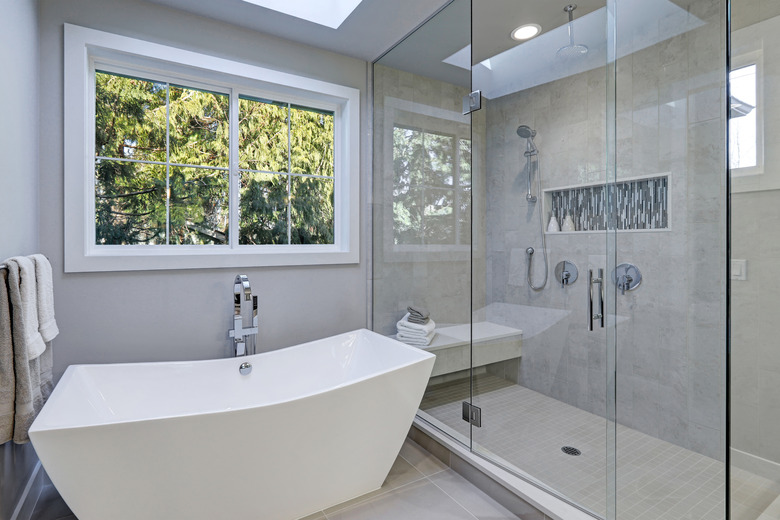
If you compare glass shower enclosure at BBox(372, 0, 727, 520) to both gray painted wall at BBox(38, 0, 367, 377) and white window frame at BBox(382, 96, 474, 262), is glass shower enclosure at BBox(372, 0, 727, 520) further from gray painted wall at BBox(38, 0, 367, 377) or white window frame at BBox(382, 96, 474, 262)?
gray painted wall at BBox(38, 0, 367, 377)

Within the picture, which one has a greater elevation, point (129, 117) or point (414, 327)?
point (129, 117)

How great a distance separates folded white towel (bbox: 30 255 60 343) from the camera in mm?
1567

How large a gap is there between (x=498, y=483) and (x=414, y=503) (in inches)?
16.5

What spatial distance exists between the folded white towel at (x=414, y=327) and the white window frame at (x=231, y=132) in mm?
560

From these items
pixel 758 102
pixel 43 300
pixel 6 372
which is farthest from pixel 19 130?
pixel 758 102

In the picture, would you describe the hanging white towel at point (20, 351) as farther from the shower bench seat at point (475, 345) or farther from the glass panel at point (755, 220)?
the glass panel at point (755, 220)

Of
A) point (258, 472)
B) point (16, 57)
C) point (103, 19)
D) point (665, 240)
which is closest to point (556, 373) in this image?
point (665, 240)

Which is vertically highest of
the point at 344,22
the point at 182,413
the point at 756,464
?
the point at 344,22

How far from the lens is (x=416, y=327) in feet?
8.24

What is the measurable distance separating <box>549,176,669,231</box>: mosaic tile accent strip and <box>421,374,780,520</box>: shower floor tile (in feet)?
2.61

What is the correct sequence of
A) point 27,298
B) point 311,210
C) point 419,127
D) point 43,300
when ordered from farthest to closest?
1. point 311,210
2. point 419,127
3. point 43,300
4. point 27,298

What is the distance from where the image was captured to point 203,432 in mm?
1370

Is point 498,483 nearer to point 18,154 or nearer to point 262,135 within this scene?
point 262,135

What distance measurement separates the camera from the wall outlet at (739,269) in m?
1.45
